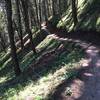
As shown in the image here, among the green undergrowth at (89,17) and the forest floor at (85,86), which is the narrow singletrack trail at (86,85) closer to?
the forest floor at (85,86)

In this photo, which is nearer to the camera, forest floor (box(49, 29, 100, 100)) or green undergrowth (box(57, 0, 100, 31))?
forest floor (box(49, 29, 100, 100))

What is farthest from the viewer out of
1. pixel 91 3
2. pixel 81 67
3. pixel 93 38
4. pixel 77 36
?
pixel 91 3

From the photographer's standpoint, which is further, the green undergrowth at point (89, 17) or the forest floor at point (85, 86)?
the green undergrowth at point (89, 17)

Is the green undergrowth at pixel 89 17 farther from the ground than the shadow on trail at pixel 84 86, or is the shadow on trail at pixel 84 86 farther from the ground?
the shadow on trail at pixel 84 86

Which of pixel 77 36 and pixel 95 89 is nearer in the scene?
pixel 95 89

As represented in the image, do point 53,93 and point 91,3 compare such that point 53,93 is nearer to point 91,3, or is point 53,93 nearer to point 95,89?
point 95,89

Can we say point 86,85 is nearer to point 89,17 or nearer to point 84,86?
Result: point 84,86

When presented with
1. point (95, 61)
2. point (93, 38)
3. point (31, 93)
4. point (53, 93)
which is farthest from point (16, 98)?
point (93, 38)

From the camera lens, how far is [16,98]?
17562mm

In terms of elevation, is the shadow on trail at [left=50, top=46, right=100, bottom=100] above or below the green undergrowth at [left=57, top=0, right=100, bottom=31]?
above

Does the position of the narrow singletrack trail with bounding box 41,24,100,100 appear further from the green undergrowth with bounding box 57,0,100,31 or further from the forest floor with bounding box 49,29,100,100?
the green undergrowth with bounding box 57,0,100,31

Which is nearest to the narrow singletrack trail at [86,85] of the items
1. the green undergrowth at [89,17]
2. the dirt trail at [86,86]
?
the dirt trail at [86,86]

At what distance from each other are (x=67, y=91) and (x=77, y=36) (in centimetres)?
1994

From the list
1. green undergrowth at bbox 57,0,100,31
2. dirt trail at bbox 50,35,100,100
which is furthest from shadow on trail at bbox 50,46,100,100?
green undergrowth at bbox 57,0,100,31
